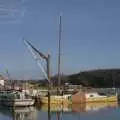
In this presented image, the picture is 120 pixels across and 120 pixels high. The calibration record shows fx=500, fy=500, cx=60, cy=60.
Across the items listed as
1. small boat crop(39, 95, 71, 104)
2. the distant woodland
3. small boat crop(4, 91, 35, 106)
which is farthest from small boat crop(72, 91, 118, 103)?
the distant woodland

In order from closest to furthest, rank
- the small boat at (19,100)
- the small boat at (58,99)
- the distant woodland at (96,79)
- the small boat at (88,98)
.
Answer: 1. the small boat at (19,100)
2. the small boat at (58,99)
3. the small boat at (88,98)
4. the distant woodland at (96,79)

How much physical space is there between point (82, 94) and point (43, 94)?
4970 mm

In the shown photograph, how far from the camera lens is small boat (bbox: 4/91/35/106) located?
55344 millimetres

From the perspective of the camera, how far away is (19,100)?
55375mm

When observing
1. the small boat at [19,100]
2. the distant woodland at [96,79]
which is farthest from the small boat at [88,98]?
the distant woodland at [96,79]

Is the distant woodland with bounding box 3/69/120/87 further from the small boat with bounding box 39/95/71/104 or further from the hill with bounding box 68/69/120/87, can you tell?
the small boat with bounding box 39/95/71/104

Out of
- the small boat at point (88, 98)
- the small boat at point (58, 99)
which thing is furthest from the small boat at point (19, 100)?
the small boat at point (88, 98)

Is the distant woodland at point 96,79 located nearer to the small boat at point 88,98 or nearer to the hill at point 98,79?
the hill at point 98,79

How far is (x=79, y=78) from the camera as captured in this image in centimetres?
14350

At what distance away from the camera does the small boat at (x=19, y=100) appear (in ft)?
182

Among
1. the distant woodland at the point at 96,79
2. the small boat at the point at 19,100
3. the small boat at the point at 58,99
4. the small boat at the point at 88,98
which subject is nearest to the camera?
the small boat at the point at 19,100

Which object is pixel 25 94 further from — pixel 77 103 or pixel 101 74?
pixel 101 74

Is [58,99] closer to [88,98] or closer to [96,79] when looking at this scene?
[88,98]

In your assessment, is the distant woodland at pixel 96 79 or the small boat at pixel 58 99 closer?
the small boat at pixel 58 99
